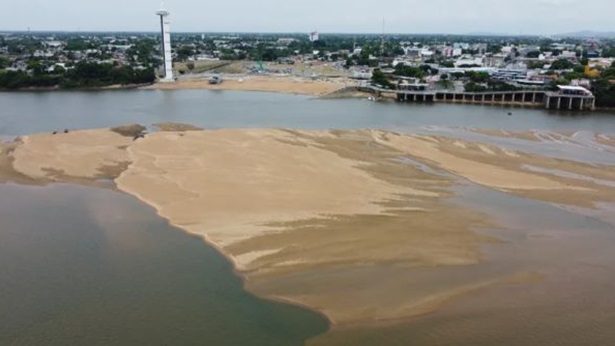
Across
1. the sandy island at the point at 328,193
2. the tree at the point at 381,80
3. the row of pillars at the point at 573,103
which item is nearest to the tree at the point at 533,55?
the tree at the point at 381,80

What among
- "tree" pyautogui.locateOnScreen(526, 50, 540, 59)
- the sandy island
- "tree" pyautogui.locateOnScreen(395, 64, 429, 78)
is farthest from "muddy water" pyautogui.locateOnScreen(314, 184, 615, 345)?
"tree" pyautogui.locateOnScreen(526, 50, 540, 59)

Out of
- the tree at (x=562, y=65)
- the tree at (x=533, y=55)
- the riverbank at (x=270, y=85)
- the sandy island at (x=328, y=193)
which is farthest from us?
the tree at (x=533, y=55)

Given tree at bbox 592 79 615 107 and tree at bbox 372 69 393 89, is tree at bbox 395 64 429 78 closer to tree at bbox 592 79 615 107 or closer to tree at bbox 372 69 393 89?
tree at bbox 372 69 393 89

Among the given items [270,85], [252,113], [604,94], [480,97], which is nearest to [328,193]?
[252,113]

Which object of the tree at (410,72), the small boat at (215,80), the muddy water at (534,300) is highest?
the tree at (410,72)

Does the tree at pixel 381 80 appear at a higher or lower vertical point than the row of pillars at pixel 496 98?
higher

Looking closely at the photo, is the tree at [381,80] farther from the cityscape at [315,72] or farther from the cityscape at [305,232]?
the cityscape at [305,232]

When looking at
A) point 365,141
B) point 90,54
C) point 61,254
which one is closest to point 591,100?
point 365,141
